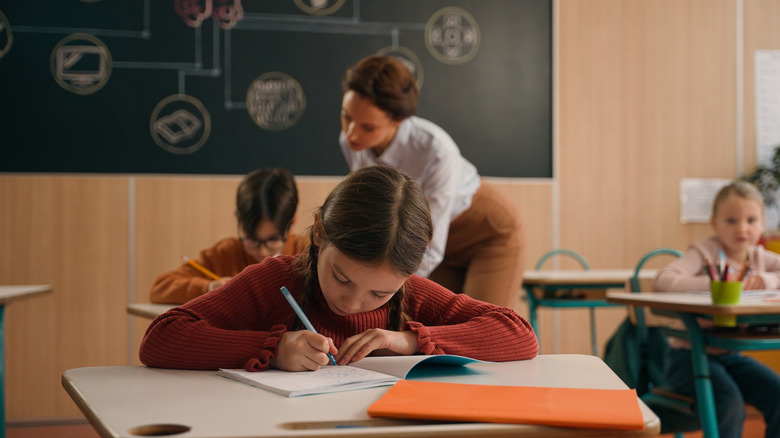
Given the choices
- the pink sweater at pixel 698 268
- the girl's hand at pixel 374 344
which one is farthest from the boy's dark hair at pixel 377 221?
the pink sweater at pixel 698 268

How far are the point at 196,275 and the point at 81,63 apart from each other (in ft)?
6.07

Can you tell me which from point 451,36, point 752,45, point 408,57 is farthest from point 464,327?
point 752,45

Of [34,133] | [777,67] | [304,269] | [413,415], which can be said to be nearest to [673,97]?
[777,67]

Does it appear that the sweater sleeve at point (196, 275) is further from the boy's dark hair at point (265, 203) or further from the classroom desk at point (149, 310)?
the boy's dark hair at point (265, 203)

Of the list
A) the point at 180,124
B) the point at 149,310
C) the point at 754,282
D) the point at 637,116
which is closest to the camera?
the point at 149,310

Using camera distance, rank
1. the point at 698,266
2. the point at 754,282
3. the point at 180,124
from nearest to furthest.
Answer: the point at 754,282 → the point at 698,266 → the point at 180,124

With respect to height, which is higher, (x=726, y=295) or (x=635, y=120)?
(x=635, y=120)

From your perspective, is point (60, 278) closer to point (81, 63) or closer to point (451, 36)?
point (81, 63)

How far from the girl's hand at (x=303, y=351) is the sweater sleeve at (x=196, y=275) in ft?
4.34

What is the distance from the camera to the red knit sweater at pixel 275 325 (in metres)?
1.19

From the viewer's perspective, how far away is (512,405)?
2.90 ft

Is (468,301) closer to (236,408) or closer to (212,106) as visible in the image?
(236,408)

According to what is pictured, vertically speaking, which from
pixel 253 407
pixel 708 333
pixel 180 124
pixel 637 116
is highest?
pixel 637 116

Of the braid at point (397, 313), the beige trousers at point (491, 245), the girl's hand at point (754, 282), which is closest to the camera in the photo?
the braid at point (397, 313)
